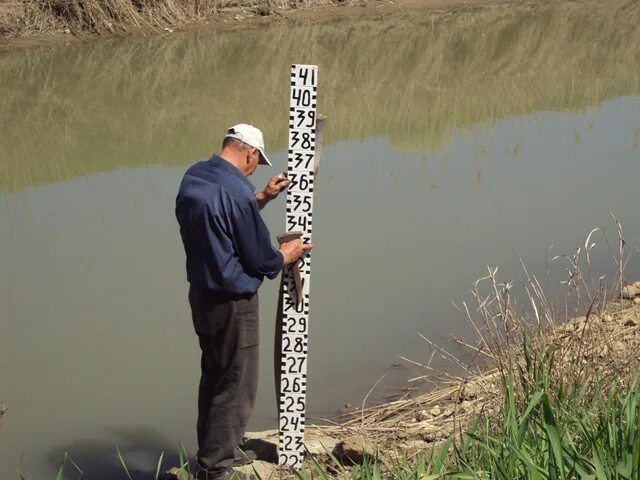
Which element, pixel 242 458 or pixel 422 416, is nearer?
pixel 242 458

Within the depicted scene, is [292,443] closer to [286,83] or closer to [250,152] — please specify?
[250,152]

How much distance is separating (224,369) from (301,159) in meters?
1.08

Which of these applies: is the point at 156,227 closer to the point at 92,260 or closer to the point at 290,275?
the point at 92,260

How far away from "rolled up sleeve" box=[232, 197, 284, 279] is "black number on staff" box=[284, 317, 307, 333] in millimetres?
489

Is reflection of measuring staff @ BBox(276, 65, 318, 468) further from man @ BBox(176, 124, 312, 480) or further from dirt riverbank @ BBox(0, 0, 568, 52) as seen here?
dirt riverbank @ BBox(0, 0, 568, 52)

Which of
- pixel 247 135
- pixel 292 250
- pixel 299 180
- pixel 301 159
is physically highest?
pixel 247 135

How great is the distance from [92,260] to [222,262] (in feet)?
12.8

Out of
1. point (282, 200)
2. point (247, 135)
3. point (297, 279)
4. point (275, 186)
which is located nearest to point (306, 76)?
point (247, 135)

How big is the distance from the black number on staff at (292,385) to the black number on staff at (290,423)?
0.46ft

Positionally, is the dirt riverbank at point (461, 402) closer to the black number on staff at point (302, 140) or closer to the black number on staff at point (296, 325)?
the black number on staff at point (296, 325)

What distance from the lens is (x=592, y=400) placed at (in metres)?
5.39

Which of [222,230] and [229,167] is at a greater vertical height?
[229,167]

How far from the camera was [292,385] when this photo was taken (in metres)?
6.19

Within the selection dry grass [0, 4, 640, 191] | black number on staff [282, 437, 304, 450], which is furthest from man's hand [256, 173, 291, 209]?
dry grass [0, 4, 640, 191]
